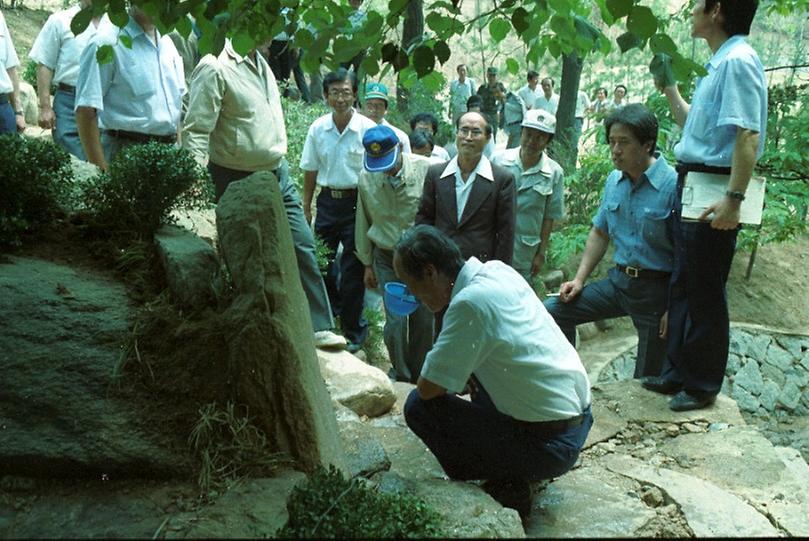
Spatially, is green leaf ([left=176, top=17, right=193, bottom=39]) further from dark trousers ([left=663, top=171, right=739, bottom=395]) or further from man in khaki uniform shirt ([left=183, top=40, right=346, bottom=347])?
dark trousers ([left=663, top=171, right=739, bottom=395])

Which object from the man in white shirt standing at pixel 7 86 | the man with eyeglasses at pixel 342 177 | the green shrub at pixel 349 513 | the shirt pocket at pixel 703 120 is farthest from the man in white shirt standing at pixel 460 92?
the green shrub at pixel 349 513

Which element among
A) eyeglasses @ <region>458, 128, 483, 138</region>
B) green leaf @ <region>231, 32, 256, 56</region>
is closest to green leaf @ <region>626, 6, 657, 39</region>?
green leaf @ <region>231, 32, 256, 56</region>

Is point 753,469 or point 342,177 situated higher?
point 342,177

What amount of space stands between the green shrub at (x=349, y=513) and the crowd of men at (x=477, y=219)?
75 cm

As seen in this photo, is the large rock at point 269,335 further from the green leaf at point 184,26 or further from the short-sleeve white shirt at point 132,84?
the short-sleeve white shirt at point 132,84

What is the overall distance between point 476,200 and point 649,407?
1.75 meters

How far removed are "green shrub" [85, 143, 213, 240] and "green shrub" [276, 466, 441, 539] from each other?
173 centimetres

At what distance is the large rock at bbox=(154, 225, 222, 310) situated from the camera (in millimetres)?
3654

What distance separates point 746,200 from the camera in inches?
183

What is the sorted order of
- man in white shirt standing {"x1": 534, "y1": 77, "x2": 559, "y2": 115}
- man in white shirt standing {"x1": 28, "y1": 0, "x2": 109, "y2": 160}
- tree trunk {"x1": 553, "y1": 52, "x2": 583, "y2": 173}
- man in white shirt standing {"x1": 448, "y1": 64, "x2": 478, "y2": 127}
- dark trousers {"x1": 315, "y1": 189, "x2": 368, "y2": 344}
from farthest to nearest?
man in white shirt standing {"x1": 534, "y1": 77, "x2": 559, "y2": 115}
man in white shirt standing {"x1": 448, "y1": 64, "x2": 478, "y2": 127}
tree trunk {"x1": 553, "y1": 52, "x2": 583, "y2": 173}
dark trousers {"x1": 315, "y1": 189, "x2": 368, "y2": 344}
man in white shirt standing {"x1": 28, "y1": 0, "x2": 109, "y2": 160}

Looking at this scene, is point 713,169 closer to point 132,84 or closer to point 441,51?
point 441,51

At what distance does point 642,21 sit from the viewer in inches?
123

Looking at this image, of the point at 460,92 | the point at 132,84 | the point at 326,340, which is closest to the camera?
the point at 132,84

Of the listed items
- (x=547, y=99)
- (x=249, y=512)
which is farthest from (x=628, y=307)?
(x=547, y=99)
